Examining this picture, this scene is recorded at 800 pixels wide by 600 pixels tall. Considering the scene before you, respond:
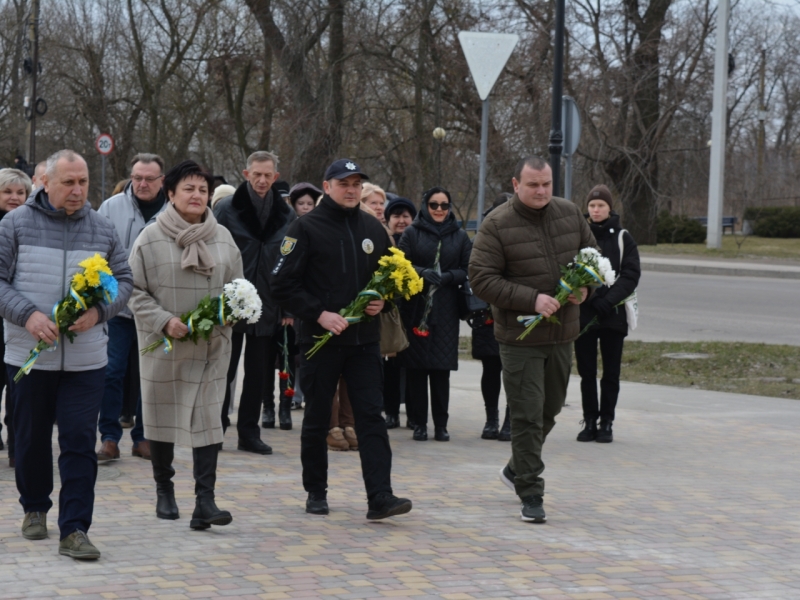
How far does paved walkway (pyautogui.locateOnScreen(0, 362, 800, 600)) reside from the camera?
5375 mm

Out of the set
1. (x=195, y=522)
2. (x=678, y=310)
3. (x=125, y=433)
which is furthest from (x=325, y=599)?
(x=678, y=310)

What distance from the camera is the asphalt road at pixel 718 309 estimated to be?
1686cm

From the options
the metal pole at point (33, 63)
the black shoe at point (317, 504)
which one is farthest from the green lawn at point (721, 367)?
the metal pole at point (33, 63)

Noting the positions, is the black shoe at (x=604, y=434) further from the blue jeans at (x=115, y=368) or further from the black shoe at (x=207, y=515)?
the black shoe at (x=207, y=515)

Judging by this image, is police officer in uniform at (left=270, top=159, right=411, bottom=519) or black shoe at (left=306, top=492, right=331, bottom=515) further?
black shoe at (left=306, top=492, right=331, bottom=515)

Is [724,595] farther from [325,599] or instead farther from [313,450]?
[313,450]

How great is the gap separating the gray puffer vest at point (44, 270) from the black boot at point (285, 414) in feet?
13.8

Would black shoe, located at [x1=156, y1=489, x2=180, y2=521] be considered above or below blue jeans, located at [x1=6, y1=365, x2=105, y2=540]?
below

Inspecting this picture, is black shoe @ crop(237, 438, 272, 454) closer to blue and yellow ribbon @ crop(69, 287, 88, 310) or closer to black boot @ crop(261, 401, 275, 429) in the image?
black boot @ crop(261, 401, 275, 429)

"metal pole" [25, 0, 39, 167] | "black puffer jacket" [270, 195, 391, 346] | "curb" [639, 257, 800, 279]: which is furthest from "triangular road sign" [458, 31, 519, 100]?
"metal pole" [25, 0, 39, 167]

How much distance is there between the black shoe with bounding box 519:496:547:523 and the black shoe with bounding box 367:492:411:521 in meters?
0.69

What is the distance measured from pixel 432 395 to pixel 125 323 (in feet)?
8.74

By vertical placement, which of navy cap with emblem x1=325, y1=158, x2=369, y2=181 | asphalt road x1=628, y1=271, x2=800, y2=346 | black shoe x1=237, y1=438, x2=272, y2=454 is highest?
navy cap with emblem x1=325, y1=158, x2=369, y2=181

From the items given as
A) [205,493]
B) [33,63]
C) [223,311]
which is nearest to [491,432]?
[205,493]
